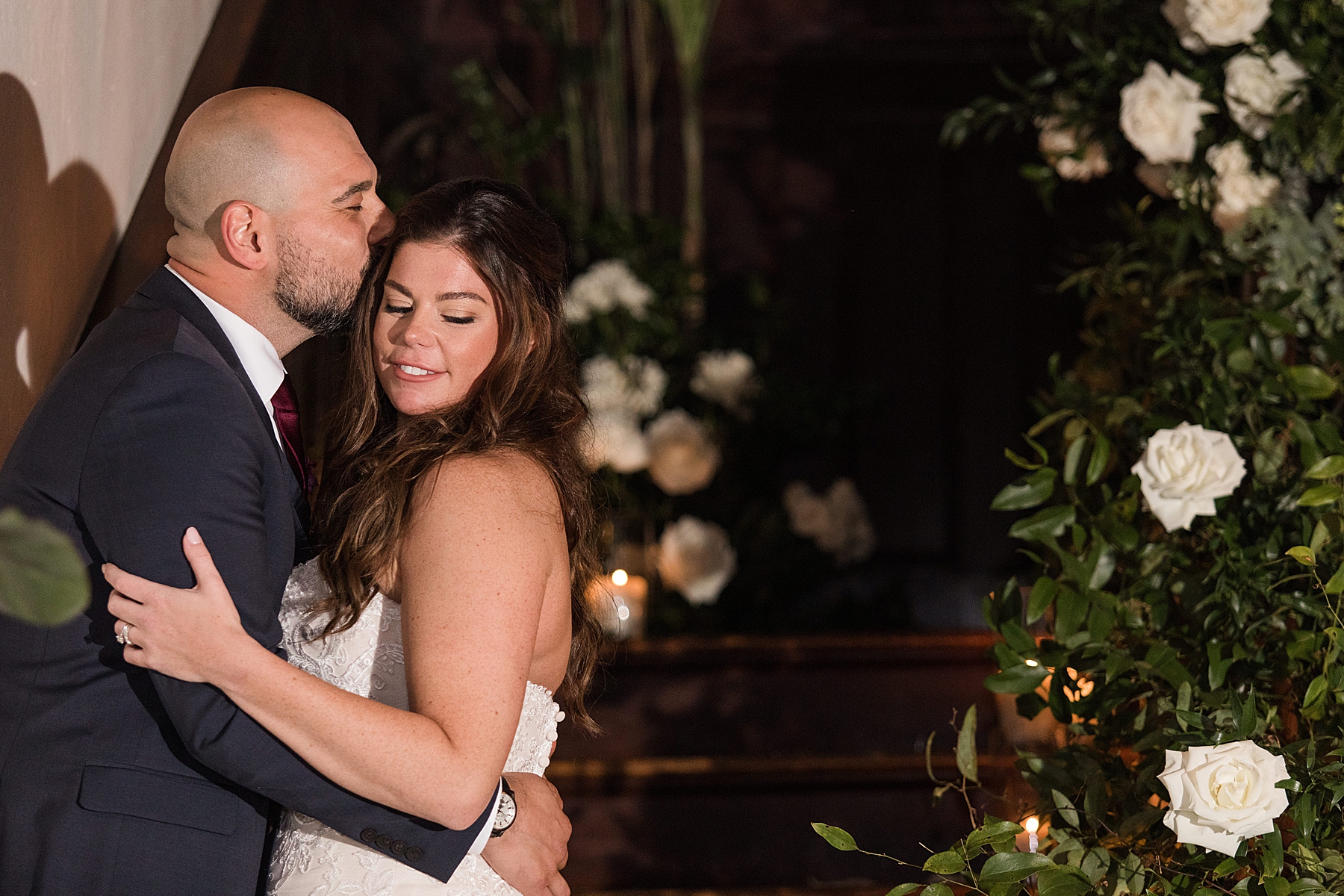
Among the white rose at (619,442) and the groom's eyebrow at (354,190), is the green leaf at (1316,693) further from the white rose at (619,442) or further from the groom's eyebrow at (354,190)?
the white rose at (619,442)

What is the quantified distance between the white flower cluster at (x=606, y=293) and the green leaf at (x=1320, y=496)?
7.28ft

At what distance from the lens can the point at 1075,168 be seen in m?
2.19

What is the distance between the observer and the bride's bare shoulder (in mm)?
1380

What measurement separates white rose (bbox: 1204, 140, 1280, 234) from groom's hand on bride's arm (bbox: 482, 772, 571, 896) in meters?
1.38

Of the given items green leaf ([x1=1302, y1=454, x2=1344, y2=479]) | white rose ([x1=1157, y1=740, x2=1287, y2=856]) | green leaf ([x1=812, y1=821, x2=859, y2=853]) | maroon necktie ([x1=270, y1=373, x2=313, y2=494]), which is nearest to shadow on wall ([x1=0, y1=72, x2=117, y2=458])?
maroon necktie ([x1=270, y1=373, x2=313, y2=494])

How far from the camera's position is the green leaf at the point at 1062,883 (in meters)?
1.37

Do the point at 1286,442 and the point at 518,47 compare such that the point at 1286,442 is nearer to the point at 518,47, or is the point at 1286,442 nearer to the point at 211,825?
the point at 211,825

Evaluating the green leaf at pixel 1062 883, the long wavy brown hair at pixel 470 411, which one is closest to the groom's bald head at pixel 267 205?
the long wavy brown hair at pixel 470 411

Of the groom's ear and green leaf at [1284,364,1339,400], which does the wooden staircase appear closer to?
green leaf at [1284,364,1339,400]

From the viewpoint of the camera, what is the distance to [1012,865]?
133cm

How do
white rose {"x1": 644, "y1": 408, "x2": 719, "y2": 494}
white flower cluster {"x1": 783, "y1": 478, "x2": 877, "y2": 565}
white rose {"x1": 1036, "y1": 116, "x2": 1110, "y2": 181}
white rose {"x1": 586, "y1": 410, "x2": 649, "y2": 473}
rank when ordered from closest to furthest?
white rose {"x1": 1036, "y1": 116, "x2": 1110, "y2": 181} < white rose {"x1": 586, "y1": 410, "x2": 649, "y2": 473} < white rose {"x1": 644, "y1": 408, "x2": 719, "y2": 494} < white flower cluster {"x1": 783, "y1": 478, "x2": 877, "y2": 565}

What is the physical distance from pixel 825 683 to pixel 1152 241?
62.3 inches

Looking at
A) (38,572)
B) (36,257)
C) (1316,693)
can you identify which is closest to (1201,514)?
(1316,693)

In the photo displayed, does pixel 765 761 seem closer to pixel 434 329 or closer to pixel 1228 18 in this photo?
pixel 434 329
